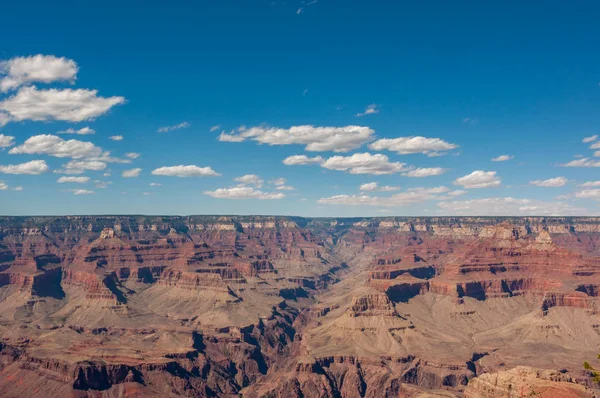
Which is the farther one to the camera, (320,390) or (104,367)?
(320,390)

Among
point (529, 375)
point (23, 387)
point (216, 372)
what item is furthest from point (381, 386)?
point (23, 387)

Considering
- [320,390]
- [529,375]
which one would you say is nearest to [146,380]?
[320,390]

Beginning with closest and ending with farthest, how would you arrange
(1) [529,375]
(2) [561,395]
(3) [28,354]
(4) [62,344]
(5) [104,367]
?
(2) [561,395] → (1) [529,375] → (5) [104,367] → (3) [28,354] → (4) [62,344]

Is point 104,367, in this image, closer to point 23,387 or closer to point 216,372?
point 23,387

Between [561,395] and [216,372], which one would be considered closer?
[561,395]

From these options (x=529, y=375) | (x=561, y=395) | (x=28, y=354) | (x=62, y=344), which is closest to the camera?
(x=561, y=395)

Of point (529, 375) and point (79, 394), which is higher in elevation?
point (529, 375)

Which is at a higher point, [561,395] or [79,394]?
[561,395]

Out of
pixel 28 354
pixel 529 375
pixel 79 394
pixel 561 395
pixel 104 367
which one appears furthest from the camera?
pixel 28 354

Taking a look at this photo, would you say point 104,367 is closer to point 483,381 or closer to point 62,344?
point 62,344
